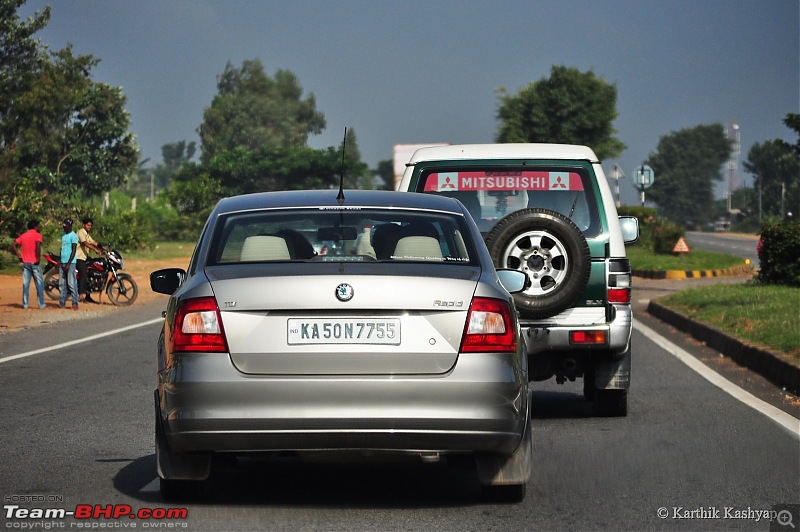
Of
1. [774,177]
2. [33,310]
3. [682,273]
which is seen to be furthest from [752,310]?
[774,177]

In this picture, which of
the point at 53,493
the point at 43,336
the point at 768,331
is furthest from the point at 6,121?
the point at 53,493

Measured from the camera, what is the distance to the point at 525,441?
5914 mm

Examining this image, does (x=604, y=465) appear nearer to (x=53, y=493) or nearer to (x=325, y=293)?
(x=325, y=293)

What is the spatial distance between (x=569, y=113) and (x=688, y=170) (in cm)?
8920

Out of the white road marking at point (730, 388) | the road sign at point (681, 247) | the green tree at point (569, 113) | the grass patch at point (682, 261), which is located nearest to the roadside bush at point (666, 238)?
the grass patch at point (682, 261)

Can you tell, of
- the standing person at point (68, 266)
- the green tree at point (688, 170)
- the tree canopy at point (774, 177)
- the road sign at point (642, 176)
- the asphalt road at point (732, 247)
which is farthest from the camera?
the green tree at point (688, 170)

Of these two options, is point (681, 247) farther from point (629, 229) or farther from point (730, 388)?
point (629, 229)

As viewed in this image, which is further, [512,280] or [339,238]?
[512,280]

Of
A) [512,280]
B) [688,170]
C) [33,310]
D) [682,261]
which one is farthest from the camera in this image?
[688,170]

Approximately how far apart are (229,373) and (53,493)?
58.1 inches

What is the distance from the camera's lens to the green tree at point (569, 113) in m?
80.6

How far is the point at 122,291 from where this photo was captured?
23.9 m

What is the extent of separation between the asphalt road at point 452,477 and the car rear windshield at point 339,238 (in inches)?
39.6

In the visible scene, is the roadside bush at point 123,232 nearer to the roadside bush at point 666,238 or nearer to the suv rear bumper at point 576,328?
the roadside bush at point 666,238
